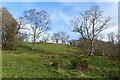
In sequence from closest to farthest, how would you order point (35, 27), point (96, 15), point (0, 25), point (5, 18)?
1. point (96, 15)
2. point (0, 25)
3. point (5, 18)
4. point (35, 27)

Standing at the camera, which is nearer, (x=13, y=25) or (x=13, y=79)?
(x=13, y=79)

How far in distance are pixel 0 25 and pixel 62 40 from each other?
58776 mm

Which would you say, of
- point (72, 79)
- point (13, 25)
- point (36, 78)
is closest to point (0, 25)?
point (13, 25)

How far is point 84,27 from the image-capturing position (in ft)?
66.2

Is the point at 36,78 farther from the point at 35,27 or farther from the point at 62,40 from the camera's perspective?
the point at 62,40

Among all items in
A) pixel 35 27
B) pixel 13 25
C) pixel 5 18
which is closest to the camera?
pixel 5 18

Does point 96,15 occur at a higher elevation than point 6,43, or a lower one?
higher

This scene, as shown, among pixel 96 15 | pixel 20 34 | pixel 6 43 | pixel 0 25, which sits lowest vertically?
pixel 6 43

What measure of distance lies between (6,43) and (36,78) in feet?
88.0

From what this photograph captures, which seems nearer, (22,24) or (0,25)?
(0,25)

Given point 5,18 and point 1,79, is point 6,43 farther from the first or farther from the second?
point 1,79

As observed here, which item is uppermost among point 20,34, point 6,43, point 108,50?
point 20,34

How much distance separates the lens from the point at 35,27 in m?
32.6

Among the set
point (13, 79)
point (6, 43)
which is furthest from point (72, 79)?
point (6, 43)
